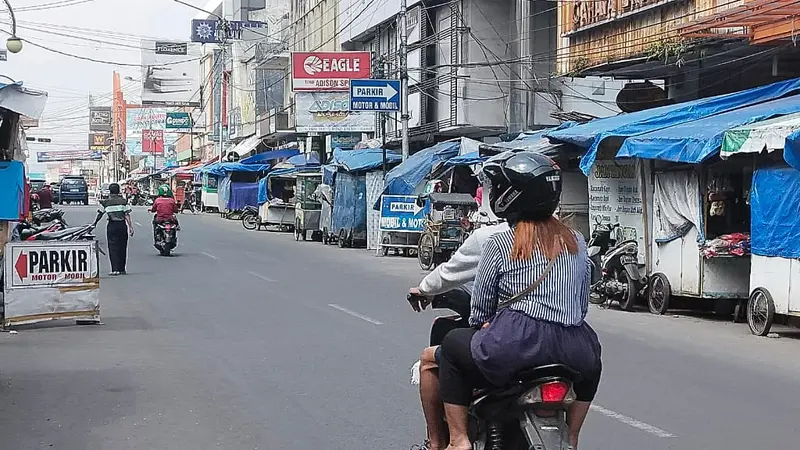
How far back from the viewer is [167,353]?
1074 centimetres

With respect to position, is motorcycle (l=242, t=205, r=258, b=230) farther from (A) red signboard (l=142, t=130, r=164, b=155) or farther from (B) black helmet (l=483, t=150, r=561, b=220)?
(A) red signboard (l=142, t=130, r=164, b=155)

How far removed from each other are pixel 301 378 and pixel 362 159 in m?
21.9

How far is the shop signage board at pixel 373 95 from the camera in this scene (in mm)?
29109

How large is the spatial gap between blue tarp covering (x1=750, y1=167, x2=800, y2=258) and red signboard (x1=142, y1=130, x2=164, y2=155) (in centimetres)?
10641

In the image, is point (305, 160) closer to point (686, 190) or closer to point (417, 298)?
point (686, 190)

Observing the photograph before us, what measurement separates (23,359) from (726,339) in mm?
7962

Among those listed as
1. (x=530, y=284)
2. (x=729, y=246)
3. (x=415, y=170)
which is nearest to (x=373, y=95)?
(x=415, y=170)

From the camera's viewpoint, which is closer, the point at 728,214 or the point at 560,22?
the point at 728,214

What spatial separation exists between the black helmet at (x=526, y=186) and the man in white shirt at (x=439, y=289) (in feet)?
0.87

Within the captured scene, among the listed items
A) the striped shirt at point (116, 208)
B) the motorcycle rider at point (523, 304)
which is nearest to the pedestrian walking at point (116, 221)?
the striped shirt at point (116, 208)

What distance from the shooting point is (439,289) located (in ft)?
16.0

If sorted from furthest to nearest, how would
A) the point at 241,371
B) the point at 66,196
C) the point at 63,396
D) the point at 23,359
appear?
the point at 66,196, the point at 23,359, the point at 241,371, the point at 63,396

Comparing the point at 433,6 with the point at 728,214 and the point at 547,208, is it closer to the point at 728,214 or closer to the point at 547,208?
the point at 728,214

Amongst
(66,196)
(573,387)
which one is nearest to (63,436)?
(573,387)
